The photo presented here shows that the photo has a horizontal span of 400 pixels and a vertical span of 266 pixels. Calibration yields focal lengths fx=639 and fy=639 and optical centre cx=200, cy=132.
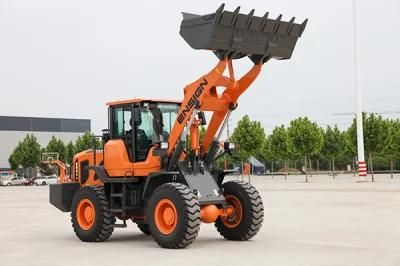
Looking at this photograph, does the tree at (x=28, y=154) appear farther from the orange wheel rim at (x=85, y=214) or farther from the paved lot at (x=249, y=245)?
the orange wheel rim at (x=85, y=214)

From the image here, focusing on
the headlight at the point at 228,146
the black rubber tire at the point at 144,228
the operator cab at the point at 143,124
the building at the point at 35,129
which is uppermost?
the building at the point at 35,129

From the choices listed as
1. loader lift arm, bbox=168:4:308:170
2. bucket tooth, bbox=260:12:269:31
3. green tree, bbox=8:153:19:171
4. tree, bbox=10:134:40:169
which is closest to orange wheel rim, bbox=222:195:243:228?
loader lift arm, bbox=168:4:308:170

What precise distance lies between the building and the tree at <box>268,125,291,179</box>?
42.1 meters

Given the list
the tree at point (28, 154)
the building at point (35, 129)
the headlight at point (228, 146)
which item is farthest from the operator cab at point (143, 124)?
the building at point (35, 129)

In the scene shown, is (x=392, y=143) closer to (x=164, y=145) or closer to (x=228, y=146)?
(x=228, y=146)

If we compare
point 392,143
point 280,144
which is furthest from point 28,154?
point 392,143

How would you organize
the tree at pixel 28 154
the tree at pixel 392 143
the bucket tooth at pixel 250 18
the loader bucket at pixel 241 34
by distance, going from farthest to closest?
1. the tree at pixel 28 154
2. the tree at pixel 392 143
3. the bucket tooth at pixel 250 18
4. the loader bucket at pixel 241 34

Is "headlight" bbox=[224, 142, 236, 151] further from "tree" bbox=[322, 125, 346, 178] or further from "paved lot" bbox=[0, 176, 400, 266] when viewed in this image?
"tree" bbox=[322, 125, 346, 178]

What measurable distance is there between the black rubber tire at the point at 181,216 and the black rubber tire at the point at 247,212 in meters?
1.48

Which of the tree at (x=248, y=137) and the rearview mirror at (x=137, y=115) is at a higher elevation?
the tree at (x=248, y=137)

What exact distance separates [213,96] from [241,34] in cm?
131

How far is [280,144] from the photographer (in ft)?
215

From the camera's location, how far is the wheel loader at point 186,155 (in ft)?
36.0

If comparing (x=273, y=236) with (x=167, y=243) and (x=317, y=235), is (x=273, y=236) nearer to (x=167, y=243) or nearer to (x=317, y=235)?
(x=317, y=235)
